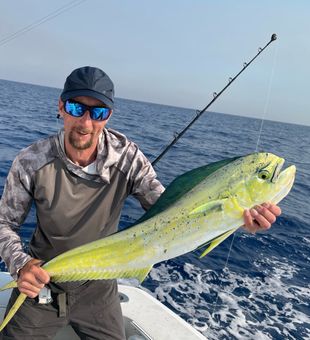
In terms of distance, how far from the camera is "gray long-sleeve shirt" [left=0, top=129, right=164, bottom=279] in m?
2.54

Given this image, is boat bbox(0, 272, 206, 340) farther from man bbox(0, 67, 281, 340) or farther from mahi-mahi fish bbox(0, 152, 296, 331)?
mahi-mahi fish bbox(0, 152, 296, 331)

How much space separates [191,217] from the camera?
5.69 ft

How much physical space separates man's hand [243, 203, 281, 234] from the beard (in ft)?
3.89

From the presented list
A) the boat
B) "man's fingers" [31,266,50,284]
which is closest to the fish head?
"man's fingers" [31,266,50,284]

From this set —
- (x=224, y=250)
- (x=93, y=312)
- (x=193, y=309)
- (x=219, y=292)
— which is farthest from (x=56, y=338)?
(x=224, y=250)

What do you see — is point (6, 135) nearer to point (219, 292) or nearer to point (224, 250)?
point (224, 250)

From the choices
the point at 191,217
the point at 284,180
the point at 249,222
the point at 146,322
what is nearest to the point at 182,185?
the point at 191,217

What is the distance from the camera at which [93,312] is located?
269 cm

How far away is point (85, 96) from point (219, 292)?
394 centimetres

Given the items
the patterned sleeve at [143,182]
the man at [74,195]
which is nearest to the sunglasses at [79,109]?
the man at [74,195]

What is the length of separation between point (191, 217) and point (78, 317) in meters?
1.44

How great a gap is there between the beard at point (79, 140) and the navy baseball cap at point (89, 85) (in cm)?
22

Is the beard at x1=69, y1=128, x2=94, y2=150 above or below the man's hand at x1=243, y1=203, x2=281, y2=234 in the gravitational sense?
above

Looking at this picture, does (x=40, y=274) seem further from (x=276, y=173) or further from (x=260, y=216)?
(x=276, y=173)
